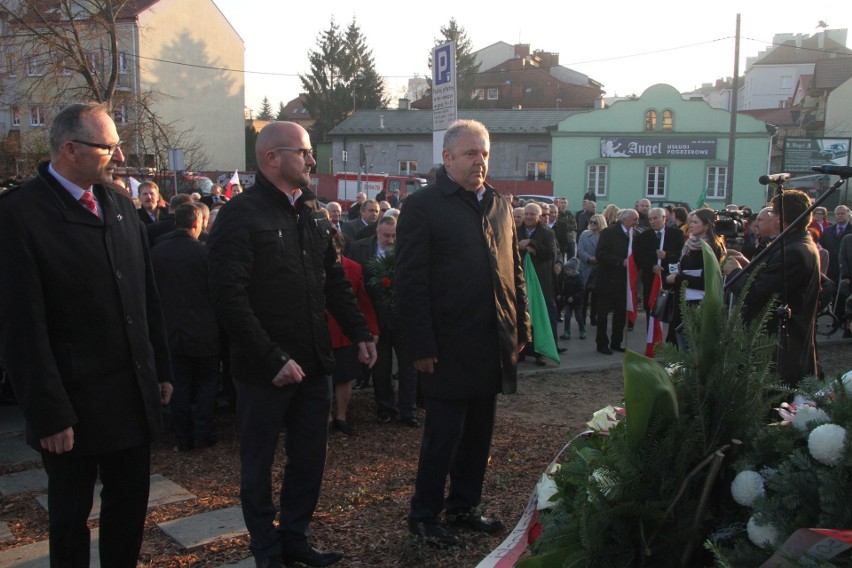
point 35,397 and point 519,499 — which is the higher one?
point 35,397

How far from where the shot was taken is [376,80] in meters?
67.4

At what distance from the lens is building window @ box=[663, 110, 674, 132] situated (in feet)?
146

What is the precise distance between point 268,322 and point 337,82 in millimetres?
65735

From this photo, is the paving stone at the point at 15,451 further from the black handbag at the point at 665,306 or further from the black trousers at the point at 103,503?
the black handbag at the point at 665,306

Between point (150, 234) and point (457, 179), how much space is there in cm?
516

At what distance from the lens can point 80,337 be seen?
306cm

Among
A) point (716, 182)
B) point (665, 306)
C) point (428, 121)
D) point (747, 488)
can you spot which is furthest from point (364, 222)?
point (428, 121)

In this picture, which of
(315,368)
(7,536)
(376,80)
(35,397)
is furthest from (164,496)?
(376,80)

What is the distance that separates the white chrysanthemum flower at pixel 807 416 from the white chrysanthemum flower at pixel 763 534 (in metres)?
0.31

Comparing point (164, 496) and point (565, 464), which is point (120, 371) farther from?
point (164, 496)

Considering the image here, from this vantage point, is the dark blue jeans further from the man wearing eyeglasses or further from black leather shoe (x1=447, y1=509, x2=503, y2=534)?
black leather shoe (x1=447, y1=509, x2=503, y2=534)

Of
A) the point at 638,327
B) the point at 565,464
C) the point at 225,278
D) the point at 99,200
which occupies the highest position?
the point at 99,200

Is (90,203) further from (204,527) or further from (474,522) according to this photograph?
(474,522)

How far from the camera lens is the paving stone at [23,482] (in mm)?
5449
